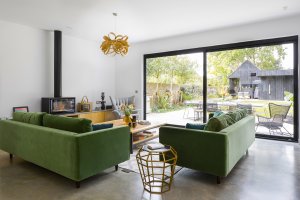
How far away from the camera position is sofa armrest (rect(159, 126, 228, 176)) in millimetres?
2357

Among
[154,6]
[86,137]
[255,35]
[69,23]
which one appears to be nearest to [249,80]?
[255,35]

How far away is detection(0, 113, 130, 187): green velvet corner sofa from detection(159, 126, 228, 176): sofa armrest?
0.72m

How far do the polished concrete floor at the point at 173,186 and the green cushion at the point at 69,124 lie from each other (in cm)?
69

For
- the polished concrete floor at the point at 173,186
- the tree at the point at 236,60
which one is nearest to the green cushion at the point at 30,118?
the polished concrete floor at the point at 173,186

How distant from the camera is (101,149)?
2.52m

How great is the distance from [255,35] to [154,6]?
2.63 meters

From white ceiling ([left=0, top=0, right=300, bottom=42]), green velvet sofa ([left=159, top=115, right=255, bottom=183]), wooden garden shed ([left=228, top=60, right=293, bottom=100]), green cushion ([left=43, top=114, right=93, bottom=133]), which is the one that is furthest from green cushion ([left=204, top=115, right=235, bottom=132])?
wooden garden shed ([left=228, top=60, right=293, bottom=100])

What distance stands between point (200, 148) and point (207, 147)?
10 centimetres

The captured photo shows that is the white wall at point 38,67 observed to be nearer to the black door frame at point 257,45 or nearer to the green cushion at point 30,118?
the green cushion at point 30,118

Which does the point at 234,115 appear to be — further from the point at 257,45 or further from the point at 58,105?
the point at 58,105

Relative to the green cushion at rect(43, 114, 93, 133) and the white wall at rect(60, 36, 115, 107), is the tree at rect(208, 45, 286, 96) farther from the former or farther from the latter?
the green cushion at rect(43, 114, 93, 133)

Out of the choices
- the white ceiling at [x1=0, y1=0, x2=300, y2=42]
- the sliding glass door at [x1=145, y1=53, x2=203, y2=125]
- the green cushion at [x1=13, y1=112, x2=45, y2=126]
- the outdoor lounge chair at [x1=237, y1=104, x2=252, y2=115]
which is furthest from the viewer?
the sliding glass door at [x1=145, y1=53, x2=203, y2=125]

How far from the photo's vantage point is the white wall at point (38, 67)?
4758 millimetres

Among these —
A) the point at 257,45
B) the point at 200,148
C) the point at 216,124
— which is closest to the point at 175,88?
the point at 257,45
